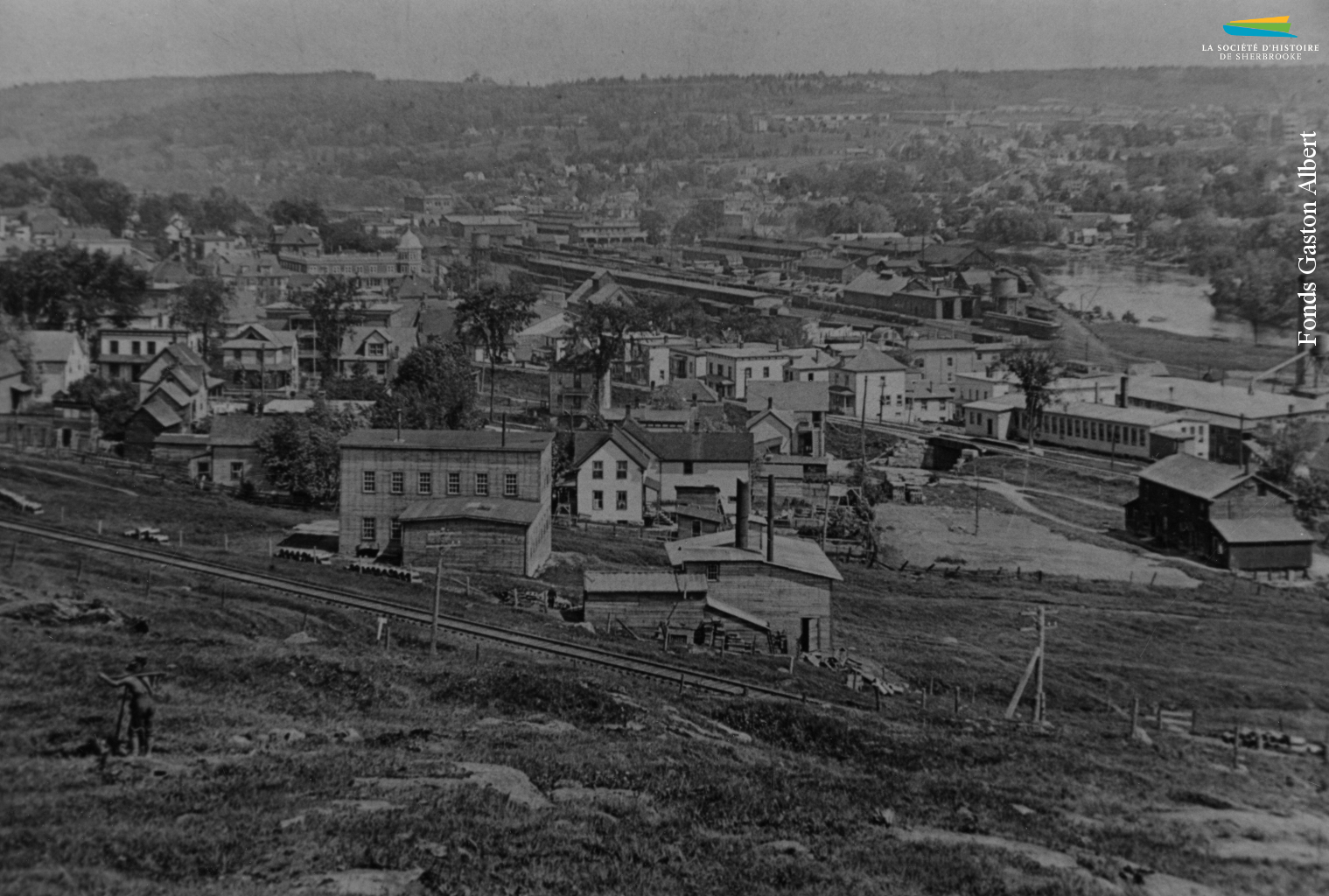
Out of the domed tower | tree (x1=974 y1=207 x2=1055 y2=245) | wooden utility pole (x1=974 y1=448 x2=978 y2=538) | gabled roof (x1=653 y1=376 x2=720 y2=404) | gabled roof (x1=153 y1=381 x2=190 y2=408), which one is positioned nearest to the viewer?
wooden utility pole (x1=974 y1=448 x2=978 y2=538)

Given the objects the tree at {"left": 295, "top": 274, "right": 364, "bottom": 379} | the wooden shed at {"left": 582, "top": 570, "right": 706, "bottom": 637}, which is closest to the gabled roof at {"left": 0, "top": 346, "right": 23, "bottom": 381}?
the tree at {"left": 295, "top": 274, "right": 364, "bottom": 379}

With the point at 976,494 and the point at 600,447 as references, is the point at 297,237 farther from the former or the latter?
the point at 976,494

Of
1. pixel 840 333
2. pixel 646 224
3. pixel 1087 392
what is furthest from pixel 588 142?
pixel 1087 392

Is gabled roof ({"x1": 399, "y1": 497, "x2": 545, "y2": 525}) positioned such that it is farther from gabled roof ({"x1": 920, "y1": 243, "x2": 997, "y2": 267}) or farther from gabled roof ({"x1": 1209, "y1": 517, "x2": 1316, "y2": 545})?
gabled roof ({"x1": 920, "y1": 243, "x2": 997, "y2": 267})

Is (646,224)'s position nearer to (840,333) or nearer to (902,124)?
(902,124)

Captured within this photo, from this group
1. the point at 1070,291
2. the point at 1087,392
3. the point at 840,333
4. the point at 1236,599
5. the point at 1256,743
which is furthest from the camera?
the point at 1070,291

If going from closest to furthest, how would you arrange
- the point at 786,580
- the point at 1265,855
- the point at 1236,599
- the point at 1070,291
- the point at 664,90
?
1. the point at 1265,855
2. the point at 786,580
3. the point at 1236,599
4. the point at 1070,291
5. the point at 664,90

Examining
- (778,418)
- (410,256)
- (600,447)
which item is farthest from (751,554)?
(410,256)
